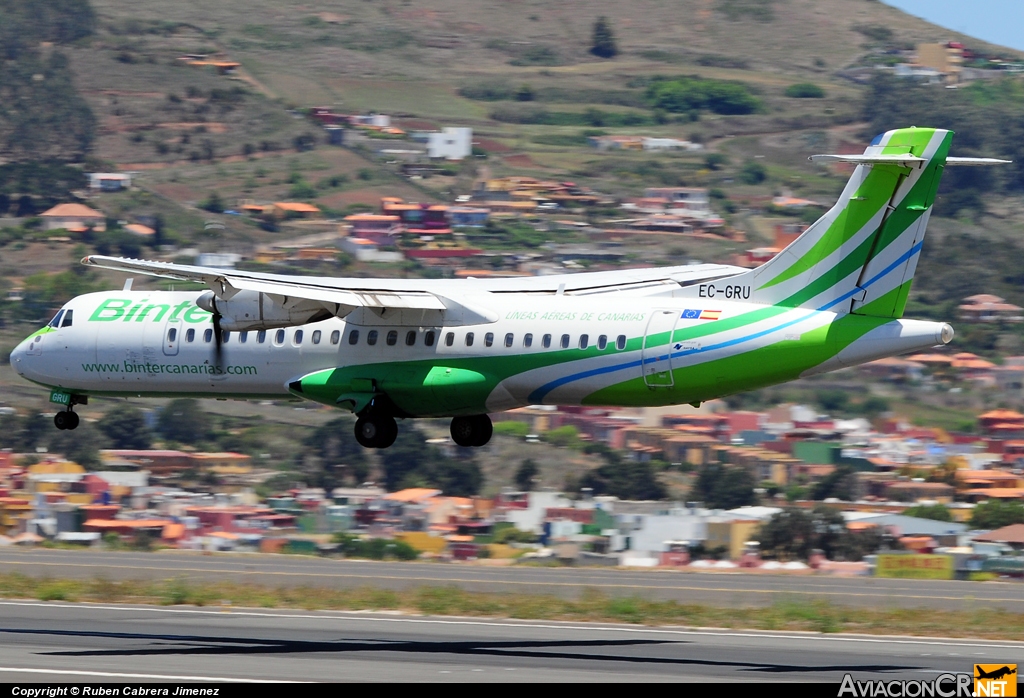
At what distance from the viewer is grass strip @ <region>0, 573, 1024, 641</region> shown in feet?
106

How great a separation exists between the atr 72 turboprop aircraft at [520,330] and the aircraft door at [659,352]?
0.03 metres

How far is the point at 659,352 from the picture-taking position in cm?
3044

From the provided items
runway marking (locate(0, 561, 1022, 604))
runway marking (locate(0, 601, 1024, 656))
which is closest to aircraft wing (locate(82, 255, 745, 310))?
runway marking (locate(0, 601, 1024, 656))

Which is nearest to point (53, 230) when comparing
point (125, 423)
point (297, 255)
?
point (297, 255)

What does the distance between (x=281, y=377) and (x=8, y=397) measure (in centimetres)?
7996

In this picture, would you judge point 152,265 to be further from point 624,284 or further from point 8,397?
point 8,397

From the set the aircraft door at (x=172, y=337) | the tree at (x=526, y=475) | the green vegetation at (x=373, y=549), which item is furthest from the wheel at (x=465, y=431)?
the tree at (x=526, y=475)

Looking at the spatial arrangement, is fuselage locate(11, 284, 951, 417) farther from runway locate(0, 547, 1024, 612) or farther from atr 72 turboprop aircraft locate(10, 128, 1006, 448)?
runway locate(0, 547, 1024, 612)

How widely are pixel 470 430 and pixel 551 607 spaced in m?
4.37

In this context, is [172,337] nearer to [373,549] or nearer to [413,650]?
[413,650]

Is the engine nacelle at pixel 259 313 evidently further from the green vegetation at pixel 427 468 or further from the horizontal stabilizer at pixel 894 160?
the green vegetation at pixel 427 468

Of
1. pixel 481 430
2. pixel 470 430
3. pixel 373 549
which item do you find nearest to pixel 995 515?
pixel 373 549

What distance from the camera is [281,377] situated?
111 feet

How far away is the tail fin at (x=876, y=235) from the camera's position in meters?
29.3
